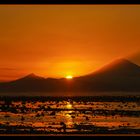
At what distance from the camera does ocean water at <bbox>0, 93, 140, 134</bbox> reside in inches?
95.0

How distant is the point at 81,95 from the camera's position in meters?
2.59

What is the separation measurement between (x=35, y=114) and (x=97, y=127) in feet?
1.50

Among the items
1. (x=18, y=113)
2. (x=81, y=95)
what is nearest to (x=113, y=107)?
(x=81, y=95)

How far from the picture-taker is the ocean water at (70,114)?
241 cm

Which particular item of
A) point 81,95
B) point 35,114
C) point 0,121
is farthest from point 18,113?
point 81,95

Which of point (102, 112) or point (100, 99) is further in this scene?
point (102, 112)

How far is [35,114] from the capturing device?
2555 mm

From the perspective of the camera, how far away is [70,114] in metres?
2.60
